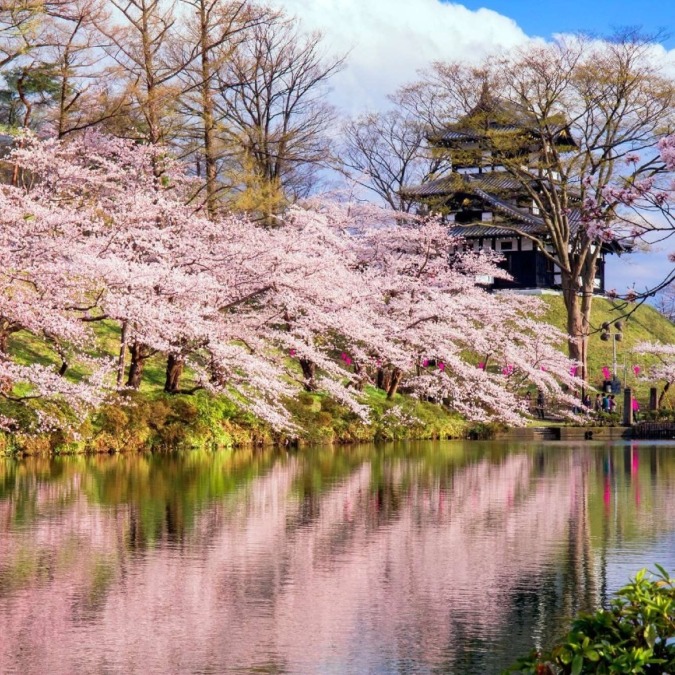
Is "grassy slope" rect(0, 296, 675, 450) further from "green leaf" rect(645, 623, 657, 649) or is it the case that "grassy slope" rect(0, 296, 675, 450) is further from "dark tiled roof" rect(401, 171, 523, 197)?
"green leaf" rect(645, 623, 657, 649)

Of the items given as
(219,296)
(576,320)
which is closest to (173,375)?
(219,296)

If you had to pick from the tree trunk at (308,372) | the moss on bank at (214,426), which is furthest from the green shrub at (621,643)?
the tree trunk at (308,372)

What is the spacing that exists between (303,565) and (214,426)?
72.1 ft

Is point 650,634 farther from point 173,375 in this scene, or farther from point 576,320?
point 576,320

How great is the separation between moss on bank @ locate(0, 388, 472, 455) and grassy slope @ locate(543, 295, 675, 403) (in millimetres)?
24566

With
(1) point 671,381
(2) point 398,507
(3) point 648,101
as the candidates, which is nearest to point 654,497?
(2) point 398,507

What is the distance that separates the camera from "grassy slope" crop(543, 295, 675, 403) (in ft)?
228

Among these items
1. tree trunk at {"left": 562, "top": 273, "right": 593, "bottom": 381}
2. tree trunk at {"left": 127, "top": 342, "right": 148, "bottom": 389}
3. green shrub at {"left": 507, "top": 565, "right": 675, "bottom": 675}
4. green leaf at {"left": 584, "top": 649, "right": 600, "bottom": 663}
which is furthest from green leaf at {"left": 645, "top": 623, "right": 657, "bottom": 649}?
tree trunk at {"left": 562, "top": 273, "right": 593, "bottom": 381}

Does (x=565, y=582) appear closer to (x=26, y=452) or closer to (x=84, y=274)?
(x=84, y=274)

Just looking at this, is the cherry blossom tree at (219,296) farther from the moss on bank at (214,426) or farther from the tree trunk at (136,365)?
the moss on bank at (214,426)

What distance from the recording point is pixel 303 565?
41.8 feet

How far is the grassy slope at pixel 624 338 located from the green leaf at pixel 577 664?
202 ft

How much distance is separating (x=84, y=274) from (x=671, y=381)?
43564 millimetres

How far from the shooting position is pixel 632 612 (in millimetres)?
5918
